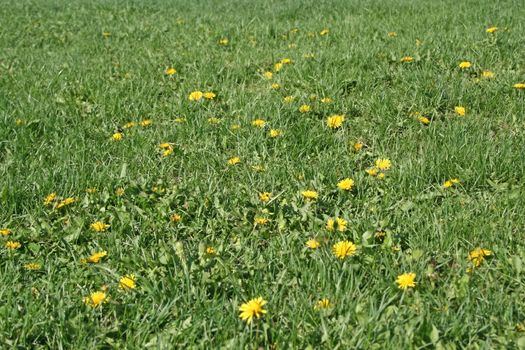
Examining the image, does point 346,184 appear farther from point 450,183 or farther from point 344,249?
point 344,249

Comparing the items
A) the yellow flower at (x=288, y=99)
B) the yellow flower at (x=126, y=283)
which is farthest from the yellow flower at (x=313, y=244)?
the yellow flower at (x=288, y=99)

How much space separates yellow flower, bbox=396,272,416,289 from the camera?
2051 mm

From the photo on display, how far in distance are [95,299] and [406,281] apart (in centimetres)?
109

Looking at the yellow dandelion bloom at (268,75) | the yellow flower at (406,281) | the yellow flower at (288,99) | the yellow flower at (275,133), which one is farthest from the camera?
the yellow dandelion bloom at (268,75)

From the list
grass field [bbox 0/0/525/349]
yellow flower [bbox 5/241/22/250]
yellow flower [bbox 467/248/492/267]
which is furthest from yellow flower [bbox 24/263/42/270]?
yellow flower [bbox 467/248/492/267]

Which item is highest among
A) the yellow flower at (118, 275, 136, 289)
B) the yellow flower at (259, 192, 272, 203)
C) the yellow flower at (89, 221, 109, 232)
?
the yellow flower at (118, 275, 136, 289)

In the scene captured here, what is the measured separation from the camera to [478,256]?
87.0 inches

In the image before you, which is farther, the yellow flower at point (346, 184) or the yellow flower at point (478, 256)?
the yellow flower at point (346, 184)

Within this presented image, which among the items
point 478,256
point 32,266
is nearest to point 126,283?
point 32,266

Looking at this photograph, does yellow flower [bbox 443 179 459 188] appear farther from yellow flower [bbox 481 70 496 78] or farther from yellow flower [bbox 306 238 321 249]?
yellow flower [bbox 481 70 496 78]

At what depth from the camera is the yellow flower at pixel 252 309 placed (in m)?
1.94

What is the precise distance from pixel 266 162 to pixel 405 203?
830mm

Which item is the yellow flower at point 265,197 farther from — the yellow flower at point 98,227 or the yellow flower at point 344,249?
the yellow flower at point 98,227

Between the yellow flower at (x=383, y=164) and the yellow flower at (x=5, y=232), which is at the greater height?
the yellow flower at (x=5, y=232)
